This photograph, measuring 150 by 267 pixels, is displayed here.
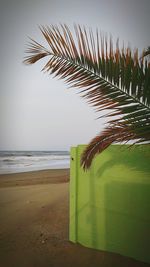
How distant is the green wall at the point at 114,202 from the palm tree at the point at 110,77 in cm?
67

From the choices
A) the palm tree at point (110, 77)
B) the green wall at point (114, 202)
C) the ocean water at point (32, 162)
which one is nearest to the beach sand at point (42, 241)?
the green wall at point (114, 202)

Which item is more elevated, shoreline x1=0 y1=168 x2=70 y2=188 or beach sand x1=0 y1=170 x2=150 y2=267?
beach sand x1=0 y1=170 x2=150 y2=267

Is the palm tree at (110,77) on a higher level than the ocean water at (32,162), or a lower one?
higher

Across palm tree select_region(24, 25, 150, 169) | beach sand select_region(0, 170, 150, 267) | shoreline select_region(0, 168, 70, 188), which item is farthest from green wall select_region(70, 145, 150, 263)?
shoreline select_region(0, 168, 70, 188)

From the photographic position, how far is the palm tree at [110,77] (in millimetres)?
1296

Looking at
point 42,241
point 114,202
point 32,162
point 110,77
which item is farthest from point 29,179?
point 110,77

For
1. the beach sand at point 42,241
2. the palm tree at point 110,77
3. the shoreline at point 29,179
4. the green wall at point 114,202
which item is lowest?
the shoreline at point 29,179

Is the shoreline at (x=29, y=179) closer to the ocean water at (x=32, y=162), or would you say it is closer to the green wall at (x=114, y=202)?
the ocean water at (x=32, y=162)

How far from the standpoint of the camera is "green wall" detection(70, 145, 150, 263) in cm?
200

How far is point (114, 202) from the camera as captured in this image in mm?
2141

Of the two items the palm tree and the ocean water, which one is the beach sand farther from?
the ocean water

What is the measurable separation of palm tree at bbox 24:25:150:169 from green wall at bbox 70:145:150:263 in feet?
2.21

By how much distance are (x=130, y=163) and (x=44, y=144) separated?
3.86m

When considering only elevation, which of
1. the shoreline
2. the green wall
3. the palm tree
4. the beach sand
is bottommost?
the shoreline
